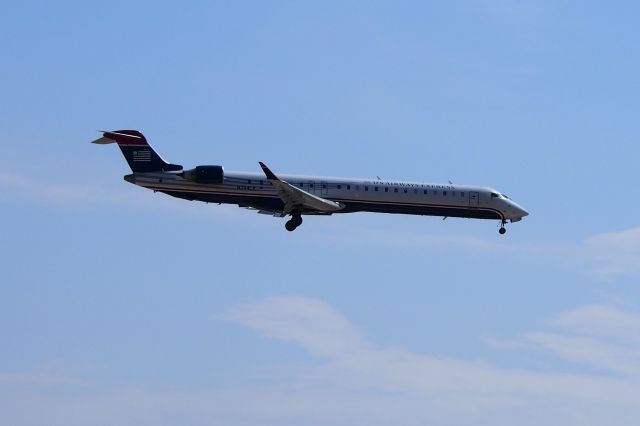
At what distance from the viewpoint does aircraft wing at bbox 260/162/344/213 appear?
346ft

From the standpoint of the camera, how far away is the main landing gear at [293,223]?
354 ft

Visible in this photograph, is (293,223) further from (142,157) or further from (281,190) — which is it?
(142,157)

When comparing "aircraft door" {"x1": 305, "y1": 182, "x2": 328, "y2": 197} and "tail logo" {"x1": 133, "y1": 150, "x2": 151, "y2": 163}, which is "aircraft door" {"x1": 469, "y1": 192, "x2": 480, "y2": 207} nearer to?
"aircraft door" {"x1": 305, "y1": 182, "x2": 328, "y2": 197}

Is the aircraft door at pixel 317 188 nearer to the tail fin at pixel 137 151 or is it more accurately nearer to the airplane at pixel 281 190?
the airplane at pixel 281 190

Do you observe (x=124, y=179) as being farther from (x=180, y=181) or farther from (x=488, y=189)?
(x=488, y=189)

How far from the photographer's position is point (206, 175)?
4173 inches

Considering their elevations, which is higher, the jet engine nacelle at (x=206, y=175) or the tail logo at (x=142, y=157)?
the tail logo at (x=142, y=157)

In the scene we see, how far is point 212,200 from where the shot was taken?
107 metres

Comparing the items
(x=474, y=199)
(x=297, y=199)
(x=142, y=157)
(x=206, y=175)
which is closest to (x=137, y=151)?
(x=142, y=157)

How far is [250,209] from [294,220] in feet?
7.70

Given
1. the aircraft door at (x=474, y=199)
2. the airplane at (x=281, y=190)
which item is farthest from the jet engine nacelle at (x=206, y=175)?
the aircraft door at (x=474, y=199)

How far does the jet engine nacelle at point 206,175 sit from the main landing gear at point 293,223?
445cm

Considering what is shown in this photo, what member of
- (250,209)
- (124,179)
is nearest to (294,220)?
Answer: (250,209)

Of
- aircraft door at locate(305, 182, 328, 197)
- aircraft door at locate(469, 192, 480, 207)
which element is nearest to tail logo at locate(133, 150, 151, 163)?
aircraft door at locate(305, 182, 328, 197)
